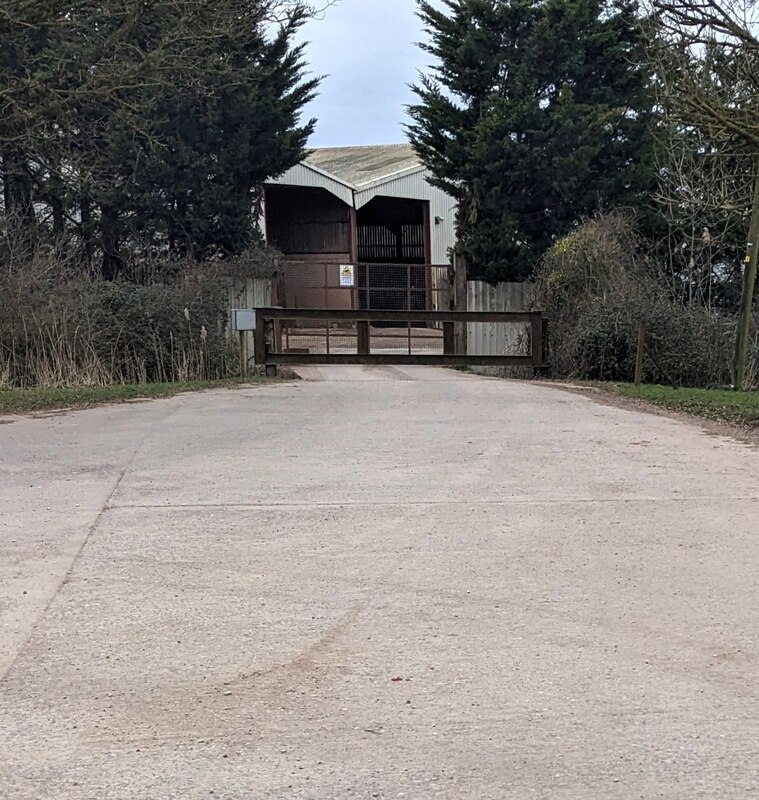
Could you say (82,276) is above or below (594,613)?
above

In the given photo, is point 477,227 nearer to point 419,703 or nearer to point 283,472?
point 283,472

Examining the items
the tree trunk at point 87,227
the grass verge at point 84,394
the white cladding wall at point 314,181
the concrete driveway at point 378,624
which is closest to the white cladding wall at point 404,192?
the white cladding wall at point 314,181

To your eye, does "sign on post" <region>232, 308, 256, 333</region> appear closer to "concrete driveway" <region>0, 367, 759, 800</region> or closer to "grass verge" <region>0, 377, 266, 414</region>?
"grass verge" <region>0, 377, 266, 414</region>

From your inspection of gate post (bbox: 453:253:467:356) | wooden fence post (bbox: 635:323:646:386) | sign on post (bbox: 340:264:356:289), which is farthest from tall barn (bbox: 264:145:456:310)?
wooden fence post (bbox: 635:323:646:386)

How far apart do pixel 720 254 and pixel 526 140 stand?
4.96 meters

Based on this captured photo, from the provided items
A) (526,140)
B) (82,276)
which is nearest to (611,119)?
(526,140)

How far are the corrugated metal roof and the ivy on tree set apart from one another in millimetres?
9734

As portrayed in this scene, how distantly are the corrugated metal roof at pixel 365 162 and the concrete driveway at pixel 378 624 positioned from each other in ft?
80.3

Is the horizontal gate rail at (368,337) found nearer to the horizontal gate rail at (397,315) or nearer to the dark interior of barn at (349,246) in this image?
the horizontal gate rail at (397,315)

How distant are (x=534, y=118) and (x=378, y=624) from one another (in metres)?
16.8

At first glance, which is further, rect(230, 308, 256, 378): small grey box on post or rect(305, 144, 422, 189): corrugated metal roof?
rect(305, 144, 422, 189): corrugated metal roof

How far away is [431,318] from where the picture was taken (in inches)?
614

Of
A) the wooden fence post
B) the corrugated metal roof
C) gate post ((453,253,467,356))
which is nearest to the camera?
the wooden fence post

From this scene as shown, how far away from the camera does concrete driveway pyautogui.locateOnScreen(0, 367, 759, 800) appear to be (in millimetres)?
2865
